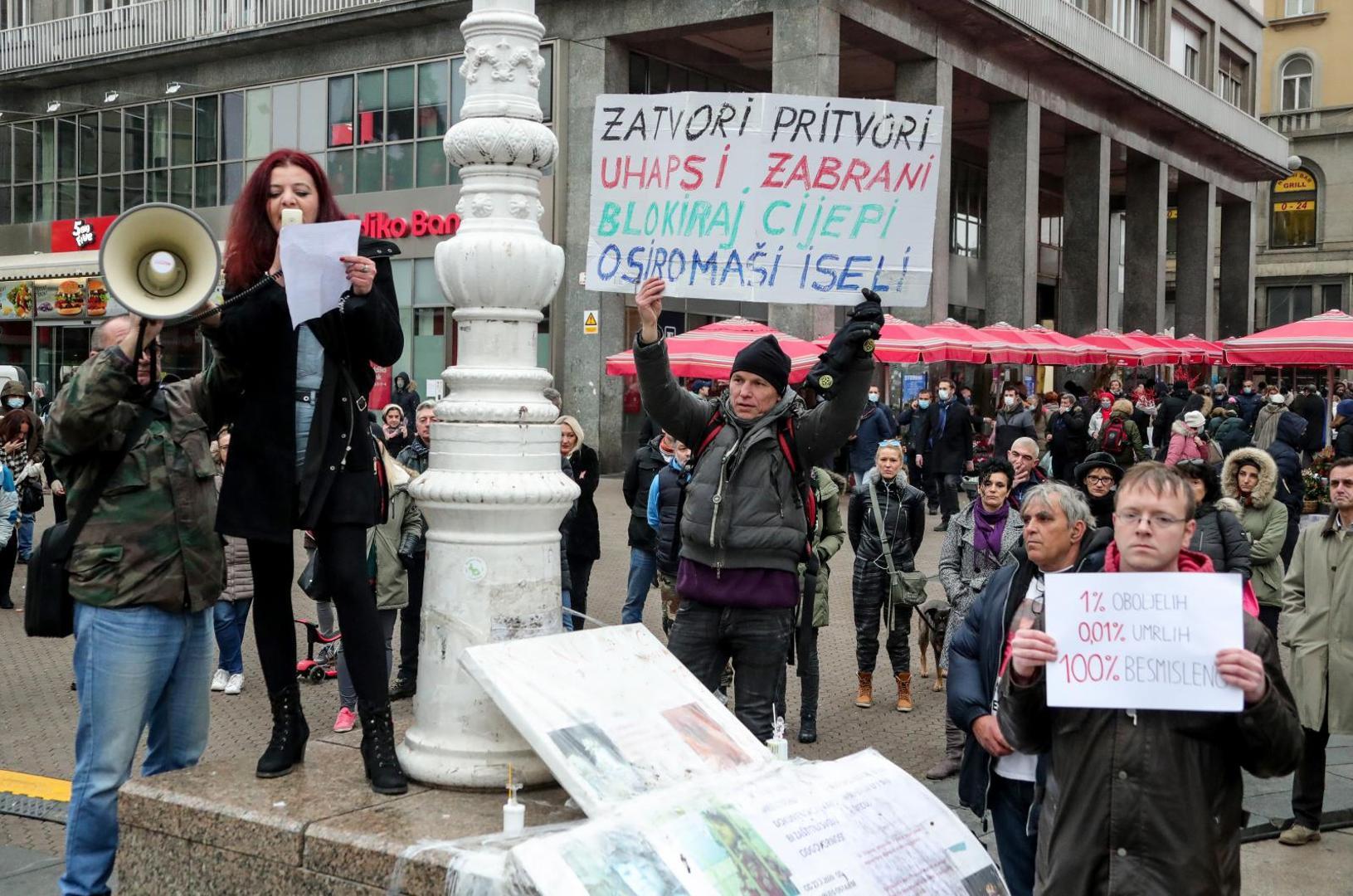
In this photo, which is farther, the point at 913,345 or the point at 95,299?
the point at 95,299

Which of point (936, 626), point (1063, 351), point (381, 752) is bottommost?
point (936, 626)

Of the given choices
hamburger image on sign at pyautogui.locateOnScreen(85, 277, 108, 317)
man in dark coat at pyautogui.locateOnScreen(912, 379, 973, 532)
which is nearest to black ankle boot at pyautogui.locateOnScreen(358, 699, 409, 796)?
man in dark coat at pyautogui.locateOnScreen(912, 379, 973, 532)

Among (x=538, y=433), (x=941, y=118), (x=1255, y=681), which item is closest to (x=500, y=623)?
(x=538, y=433)

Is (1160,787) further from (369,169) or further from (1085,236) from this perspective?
(1085,236)

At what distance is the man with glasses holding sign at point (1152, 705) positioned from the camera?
302cm

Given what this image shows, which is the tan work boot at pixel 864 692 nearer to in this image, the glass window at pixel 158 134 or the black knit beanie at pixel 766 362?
the black knit beanie at pixel 766 362

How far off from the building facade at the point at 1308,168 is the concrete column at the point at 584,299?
123 feet

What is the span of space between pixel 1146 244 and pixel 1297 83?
24.0m

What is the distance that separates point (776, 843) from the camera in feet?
10.9

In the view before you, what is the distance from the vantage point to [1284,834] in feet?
20.8

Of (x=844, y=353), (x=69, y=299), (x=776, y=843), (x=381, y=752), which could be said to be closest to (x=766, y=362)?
(x=844, y=353)

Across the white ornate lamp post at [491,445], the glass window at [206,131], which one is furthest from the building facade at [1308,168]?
the white ornate lamp post at [491,445]

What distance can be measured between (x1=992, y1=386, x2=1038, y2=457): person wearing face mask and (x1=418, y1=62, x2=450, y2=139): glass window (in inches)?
493

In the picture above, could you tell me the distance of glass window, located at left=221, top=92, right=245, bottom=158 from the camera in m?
29.9
